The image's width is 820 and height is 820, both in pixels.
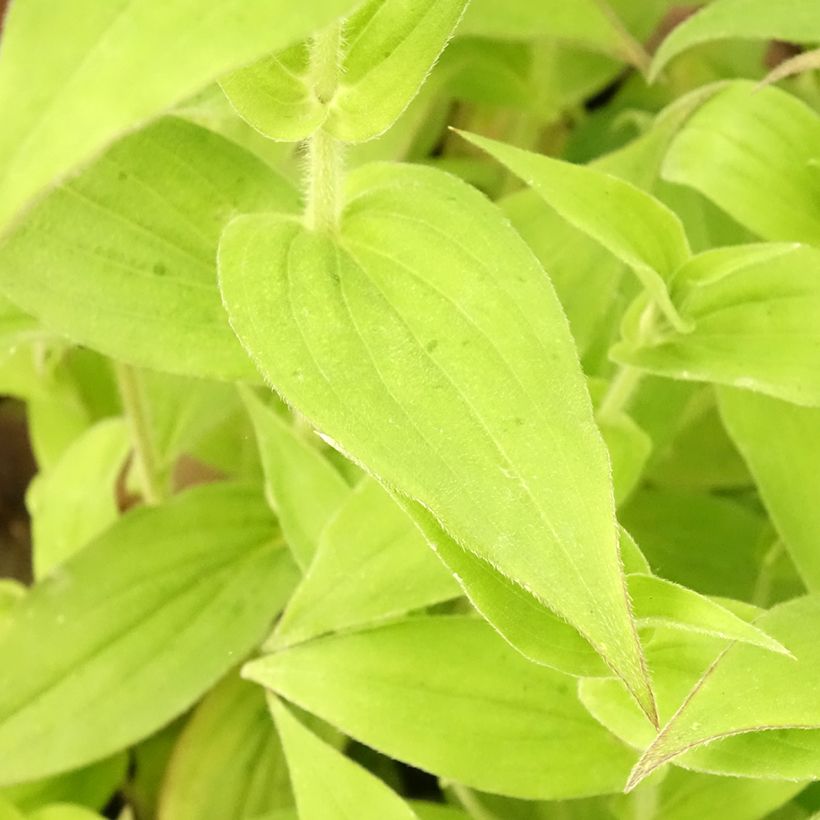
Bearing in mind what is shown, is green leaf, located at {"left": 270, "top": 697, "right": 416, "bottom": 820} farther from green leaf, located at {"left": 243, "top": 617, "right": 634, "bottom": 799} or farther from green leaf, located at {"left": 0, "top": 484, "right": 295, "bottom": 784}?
green leaf, located at {"left": 0, "top": 484, "right": 295, "bottom": 784}

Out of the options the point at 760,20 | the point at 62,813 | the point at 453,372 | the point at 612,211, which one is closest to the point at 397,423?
the point at 453,372

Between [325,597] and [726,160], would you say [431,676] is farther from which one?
[726,160]

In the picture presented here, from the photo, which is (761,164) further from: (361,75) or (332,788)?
(332,788)

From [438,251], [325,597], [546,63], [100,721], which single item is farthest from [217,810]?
[546,63]

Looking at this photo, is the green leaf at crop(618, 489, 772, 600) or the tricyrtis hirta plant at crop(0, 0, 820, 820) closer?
the tricyrtis hirta plant at crop(0, 0, 820, 820)

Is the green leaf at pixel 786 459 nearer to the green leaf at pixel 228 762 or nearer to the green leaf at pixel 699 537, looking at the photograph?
the green leaf at pixel 699 537

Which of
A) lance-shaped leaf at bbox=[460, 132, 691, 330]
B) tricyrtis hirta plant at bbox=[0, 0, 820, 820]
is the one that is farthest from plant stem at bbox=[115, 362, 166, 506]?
lance-shaped leaf at bbox=[460, 132, 691, 330]
